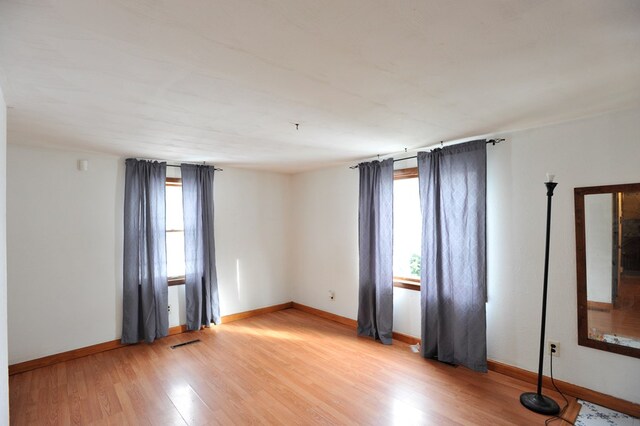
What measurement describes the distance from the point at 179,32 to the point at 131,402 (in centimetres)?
286

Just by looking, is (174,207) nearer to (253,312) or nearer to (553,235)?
(253,312)

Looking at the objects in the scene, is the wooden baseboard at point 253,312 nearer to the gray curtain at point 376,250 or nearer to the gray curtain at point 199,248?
the gray curtain at point 199,248

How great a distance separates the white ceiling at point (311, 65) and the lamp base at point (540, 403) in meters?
2.23

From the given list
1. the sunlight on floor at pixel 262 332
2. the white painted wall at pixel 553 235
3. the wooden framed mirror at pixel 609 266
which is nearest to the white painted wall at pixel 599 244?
the wooden framed mirror at pixel 609 266

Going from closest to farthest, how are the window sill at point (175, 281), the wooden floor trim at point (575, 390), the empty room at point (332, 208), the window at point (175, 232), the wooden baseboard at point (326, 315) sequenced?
the empty room at point (332, 208)
the wooden floor trim at point (575, 390)
the window sill at point (175, 281)
the window at point (175, 232)
the wooden baseboard at point (326, 315)

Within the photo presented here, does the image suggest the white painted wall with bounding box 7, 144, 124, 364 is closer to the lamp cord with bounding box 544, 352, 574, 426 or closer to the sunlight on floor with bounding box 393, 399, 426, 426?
the sunlight on floor with bounding box 393, 399, 426, 426

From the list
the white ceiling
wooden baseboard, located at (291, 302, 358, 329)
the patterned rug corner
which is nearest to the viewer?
the white ceiling

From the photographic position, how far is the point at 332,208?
4.80 m

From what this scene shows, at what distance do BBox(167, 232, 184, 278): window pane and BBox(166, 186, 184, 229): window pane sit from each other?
124mm

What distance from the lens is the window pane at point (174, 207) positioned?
14.4ft

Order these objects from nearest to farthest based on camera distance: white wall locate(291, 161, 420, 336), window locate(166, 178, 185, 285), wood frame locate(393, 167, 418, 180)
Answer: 1. wood frame locate(393, 167, 418, 180)
2. white wall locate(291, 161, 420, 336)
3. window locate(166, 178, 185, 285)

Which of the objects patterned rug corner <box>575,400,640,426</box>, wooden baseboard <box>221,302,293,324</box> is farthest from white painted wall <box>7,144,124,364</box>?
patterned rug corner <box>575,400,640,426</box>

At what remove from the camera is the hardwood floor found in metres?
2.45

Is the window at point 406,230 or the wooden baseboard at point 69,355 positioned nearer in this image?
the wooden baseboard at point 69,355
